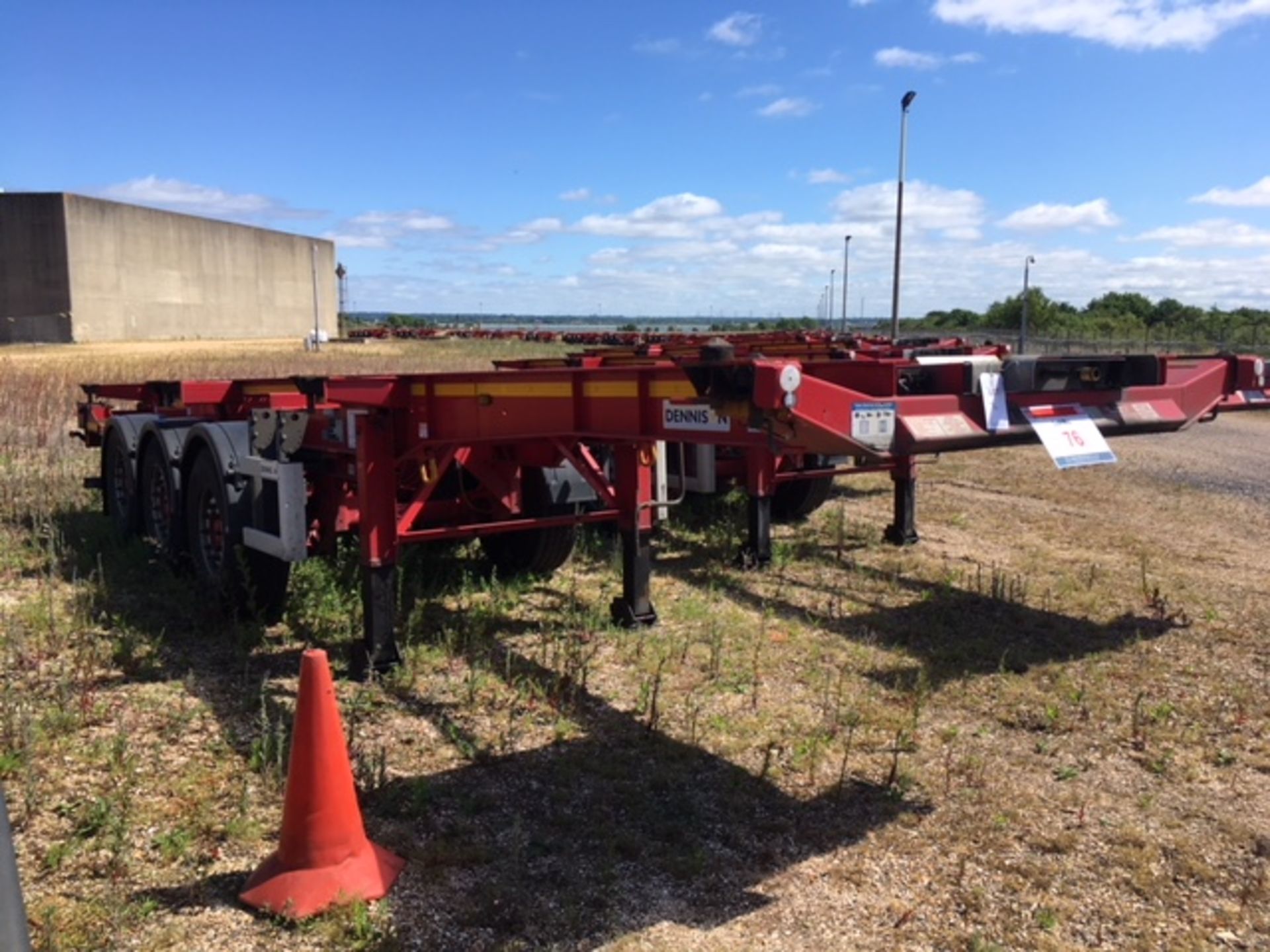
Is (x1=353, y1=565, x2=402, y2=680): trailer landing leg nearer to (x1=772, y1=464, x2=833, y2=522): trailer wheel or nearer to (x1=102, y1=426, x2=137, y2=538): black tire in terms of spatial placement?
(x1=102, y1=426, x2=137, y2=538): black tire

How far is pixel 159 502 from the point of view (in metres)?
6.73

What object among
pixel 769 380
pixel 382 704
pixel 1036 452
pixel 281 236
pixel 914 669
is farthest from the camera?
pixel 281 236

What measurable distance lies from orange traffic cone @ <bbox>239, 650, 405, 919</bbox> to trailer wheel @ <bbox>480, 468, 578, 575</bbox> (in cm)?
306

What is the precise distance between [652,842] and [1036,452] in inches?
476

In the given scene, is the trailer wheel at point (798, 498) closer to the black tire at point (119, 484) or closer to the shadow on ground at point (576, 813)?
the shadow on ground at point (576, 813)

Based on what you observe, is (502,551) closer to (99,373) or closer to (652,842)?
(652,842)

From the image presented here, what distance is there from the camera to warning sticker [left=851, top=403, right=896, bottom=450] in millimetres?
3152

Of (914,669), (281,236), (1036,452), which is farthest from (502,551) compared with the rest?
(281,236)

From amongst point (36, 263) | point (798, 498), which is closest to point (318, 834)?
point (798, 498)

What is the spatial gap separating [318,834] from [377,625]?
1.87 m

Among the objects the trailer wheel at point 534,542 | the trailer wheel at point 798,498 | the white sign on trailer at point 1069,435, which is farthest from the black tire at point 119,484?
the white sign on trailer at point 1069,435

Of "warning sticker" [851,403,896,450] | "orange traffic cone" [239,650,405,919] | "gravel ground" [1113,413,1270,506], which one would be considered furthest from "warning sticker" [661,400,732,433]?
"gravel ground" [1113,413,1270,506]

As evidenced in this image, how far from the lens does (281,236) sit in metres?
73.8

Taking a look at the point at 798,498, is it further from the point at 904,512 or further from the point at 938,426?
the point at 938,426
